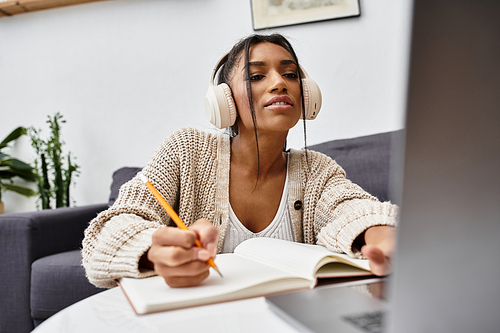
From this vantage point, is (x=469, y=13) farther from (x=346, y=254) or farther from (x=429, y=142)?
(x=346, y=254)

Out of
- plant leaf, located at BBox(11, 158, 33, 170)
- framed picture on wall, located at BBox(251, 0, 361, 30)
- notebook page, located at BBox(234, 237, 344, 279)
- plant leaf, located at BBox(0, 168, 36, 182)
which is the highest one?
framed picture on wall, located at BBox(251, 0, 361, 30)

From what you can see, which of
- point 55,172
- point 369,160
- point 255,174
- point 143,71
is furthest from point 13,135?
point 369,160

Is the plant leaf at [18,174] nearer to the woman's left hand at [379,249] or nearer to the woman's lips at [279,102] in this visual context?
the woman's lips at [279,102]

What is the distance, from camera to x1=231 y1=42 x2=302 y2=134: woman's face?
3.22 ft

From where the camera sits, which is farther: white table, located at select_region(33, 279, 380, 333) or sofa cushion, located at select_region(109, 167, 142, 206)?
sofa cushion, located at select_region(109, 167, 142, 206)

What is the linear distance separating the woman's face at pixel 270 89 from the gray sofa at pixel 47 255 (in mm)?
631

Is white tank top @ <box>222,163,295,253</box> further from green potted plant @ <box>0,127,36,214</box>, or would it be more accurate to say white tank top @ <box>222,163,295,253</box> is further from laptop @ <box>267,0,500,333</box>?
green potted plant @ <box>0,127,36,214</box>

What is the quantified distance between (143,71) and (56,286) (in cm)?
146

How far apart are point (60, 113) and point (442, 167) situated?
282 centimetres

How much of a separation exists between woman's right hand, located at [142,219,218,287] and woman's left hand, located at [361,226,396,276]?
204 mm

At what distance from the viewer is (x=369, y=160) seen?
1.64 meters

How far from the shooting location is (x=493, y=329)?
273 millimetres

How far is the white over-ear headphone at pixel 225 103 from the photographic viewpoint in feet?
3.25

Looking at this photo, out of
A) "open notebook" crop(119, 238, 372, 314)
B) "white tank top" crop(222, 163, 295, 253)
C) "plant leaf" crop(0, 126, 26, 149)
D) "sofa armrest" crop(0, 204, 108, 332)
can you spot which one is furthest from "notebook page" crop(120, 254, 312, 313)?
"plant leaf" crop(0, 126, 26, 149)
